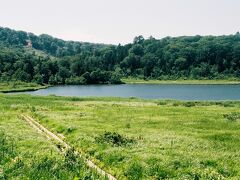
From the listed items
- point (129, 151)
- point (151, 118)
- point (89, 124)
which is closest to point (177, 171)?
point (129, 151)

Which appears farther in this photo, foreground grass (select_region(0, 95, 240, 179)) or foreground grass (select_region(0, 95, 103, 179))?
foreground grass (select_region(0, 95, 240, 179))

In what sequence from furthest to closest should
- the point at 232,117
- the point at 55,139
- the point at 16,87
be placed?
1. the point at 16,87
2. the point at 232,117
3. the point at 55,139

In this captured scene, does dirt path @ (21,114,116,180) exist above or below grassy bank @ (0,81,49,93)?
above

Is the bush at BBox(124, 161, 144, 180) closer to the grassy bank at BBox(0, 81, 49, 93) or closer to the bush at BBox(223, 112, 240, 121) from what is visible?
the bush at BBox(223, 112, 240, 121)

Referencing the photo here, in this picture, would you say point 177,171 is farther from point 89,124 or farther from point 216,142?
point 89,124

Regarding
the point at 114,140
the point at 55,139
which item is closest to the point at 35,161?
the point at 114,140

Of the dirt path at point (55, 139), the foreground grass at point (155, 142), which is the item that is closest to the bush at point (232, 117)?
the foreground grass at point (155, 142)

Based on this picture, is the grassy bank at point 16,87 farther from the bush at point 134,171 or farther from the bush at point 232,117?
the bush at point 134,171

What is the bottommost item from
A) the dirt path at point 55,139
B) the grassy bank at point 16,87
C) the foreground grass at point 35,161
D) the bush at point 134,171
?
the grassy bank at point 16,87

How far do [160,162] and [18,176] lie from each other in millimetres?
10447

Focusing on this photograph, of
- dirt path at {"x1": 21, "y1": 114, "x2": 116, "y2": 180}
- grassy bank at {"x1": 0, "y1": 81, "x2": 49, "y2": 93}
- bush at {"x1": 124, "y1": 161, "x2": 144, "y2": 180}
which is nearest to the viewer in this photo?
bush at {"x1": 124, "y1": 161, "x2": 144, "y2": 180}

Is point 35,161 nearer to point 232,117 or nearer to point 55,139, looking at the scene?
point 55,139

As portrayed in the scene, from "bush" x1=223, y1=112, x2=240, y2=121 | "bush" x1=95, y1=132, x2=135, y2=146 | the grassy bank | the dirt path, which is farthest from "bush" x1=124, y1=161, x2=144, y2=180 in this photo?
the grassy bank

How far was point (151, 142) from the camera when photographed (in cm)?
3878
